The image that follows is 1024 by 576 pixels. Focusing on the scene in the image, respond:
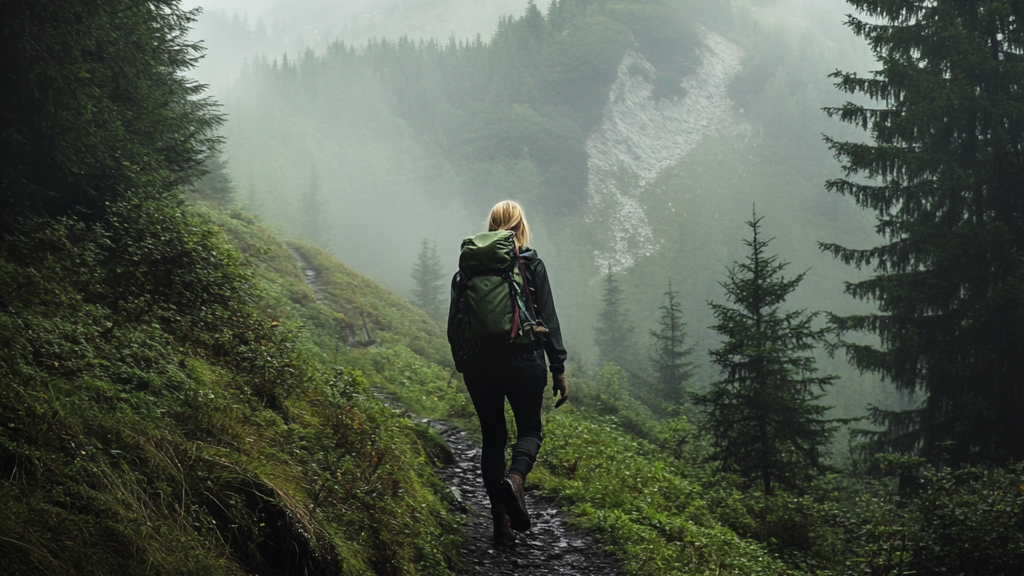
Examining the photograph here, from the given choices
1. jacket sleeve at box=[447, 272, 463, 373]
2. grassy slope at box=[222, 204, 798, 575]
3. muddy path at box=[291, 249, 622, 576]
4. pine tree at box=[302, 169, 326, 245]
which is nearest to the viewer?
jacket sleeve at box=[447, 272, 463, 373]

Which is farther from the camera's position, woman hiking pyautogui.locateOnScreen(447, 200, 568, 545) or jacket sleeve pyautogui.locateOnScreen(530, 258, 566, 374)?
jacket sleeve pyautogui.locateOnScreen(530, 258, 566, 374)

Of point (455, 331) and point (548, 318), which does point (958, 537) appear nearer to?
point (548, 318)

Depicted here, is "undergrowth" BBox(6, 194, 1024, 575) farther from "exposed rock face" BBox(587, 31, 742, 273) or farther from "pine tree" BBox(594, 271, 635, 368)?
"exposed rock face" BBox(587, 31, 742, 273)

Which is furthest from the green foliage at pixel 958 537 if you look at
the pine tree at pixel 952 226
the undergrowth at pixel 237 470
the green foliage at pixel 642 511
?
the pine tree at pixel 952 226

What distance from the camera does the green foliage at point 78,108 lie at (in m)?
5.88

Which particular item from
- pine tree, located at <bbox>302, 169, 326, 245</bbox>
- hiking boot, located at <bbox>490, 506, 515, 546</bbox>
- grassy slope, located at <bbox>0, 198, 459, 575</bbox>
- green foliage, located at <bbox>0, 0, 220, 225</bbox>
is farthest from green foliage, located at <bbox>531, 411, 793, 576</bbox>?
pine tree, located at <bbox>302, 169, 326, 245</bbox>

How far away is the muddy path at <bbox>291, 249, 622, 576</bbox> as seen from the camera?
484cm

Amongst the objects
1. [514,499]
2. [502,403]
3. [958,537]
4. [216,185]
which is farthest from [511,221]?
[216,185]

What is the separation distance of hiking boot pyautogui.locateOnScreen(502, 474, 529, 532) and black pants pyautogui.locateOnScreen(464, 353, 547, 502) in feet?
0.30

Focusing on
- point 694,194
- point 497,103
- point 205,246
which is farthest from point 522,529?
point 497,103

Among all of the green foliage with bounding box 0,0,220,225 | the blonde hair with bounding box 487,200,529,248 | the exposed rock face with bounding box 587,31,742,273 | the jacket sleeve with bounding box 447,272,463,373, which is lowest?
the jacket sleeve with bounding box 447,272,463,373

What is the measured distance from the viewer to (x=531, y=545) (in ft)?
17.7

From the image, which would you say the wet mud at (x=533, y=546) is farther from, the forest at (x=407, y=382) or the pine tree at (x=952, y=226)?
the pine tree at (x=952, y=226)

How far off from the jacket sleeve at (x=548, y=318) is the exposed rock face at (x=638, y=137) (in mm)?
76554
